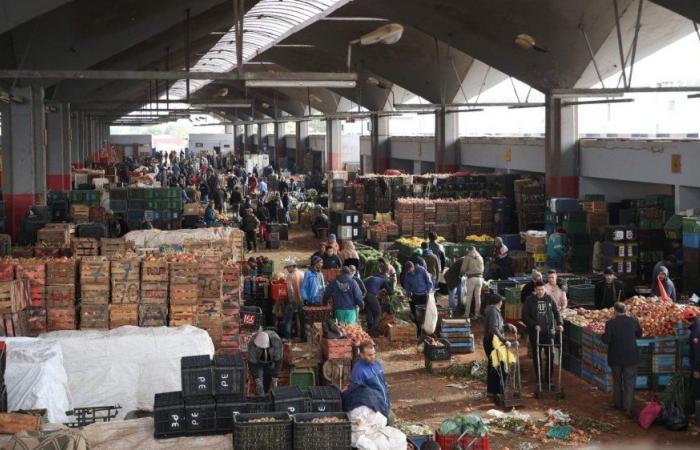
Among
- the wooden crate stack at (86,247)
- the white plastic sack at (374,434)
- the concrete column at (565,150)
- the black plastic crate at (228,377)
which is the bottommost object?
the white plastic sack at (374,434)

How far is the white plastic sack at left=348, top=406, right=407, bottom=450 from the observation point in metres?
7.62

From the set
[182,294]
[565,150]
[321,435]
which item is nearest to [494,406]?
[182,294]

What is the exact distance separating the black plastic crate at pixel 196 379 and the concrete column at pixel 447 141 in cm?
2833

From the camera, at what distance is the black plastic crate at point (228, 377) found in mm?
8096

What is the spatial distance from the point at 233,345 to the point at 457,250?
10.4 meters

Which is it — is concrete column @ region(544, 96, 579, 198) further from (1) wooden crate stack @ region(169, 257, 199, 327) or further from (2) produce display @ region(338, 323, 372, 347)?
(1) wooden crate stack @ region(169, 257, 199, 327)

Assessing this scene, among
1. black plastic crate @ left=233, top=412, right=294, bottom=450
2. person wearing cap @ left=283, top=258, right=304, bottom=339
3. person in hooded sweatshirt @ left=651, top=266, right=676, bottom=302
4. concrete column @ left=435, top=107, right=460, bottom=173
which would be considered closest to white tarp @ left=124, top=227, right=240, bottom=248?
person wearing cap @ left=283, top=258, right=304, bottom=339

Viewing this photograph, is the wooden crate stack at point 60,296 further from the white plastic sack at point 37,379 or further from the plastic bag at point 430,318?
the plastic bag at point 430,318

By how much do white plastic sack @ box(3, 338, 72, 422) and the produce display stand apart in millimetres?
3543

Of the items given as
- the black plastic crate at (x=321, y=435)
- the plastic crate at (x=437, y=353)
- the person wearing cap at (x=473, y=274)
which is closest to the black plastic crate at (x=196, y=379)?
the black plastic crate at (x=321, y=435)

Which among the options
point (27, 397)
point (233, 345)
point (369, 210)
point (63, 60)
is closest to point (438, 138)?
point (369, 210)

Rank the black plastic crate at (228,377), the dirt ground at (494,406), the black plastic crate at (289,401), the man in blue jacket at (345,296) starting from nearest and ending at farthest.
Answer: the black plastic crate at (289,401) → the black plastic crate at (228,377) → the dirt ground at (494,406) → the man in blue jacket at (345,296)

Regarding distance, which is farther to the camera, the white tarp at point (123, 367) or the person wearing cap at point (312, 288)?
the person wearing cap at point (312, 288)

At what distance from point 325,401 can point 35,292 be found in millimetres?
5702
